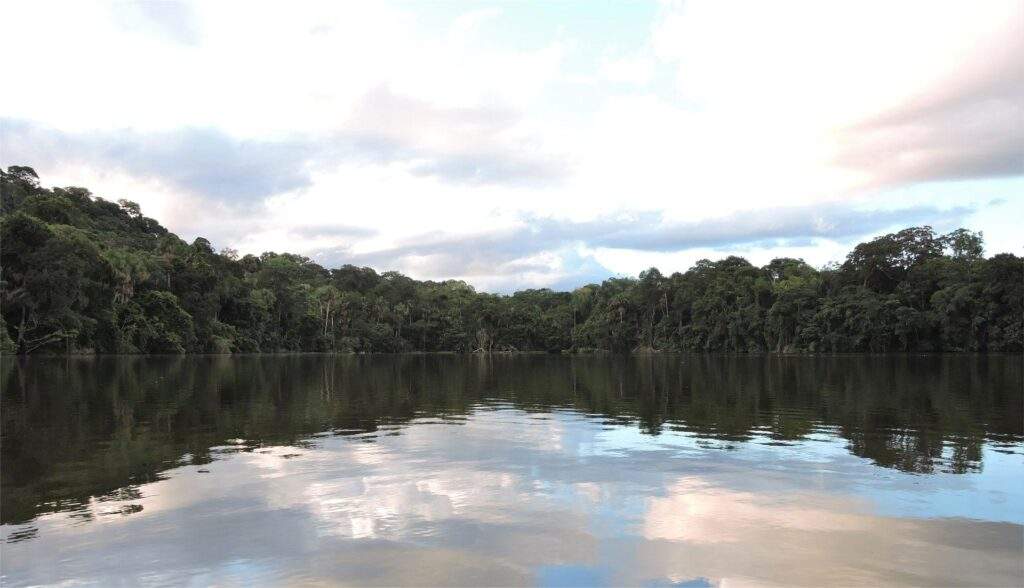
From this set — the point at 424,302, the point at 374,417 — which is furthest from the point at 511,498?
the point at 424,302

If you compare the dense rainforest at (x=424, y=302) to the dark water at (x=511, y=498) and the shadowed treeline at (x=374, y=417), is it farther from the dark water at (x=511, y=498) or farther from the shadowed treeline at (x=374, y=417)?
the dark water at (x=511, y=498)

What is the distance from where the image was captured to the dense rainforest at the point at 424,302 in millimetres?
64188

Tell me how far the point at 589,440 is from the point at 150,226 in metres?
136

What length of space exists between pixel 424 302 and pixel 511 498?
139640 mm

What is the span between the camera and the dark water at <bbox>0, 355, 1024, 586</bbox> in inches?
226

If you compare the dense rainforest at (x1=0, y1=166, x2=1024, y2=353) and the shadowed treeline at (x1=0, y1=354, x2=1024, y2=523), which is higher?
the dense rainforest at (x1=0, y1=166, x2=1024, y2=353)

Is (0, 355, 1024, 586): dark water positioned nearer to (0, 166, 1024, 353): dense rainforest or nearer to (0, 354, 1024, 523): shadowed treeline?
(0, 354, 1024, 523): shadowed treeline

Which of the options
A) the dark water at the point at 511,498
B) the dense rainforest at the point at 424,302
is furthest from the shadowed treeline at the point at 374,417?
the dense rainforest at the point at 424,302

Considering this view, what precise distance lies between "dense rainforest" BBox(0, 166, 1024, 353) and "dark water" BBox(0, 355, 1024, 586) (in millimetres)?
58302

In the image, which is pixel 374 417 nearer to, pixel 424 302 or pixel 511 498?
pixel 511 498

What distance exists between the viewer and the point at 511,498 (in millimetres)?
8125

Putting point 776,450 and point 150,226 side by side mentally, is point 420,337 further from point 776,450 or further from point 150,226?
point 776,450

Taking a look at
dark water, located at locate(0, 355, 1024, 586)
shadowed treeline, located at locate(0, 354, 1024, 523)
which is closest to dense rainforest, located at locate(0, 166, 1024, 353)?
shadowed treeline, located at locate(0, 354, 1024, 523)

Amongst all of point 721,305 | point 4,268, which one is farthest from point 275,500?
point 721,305
